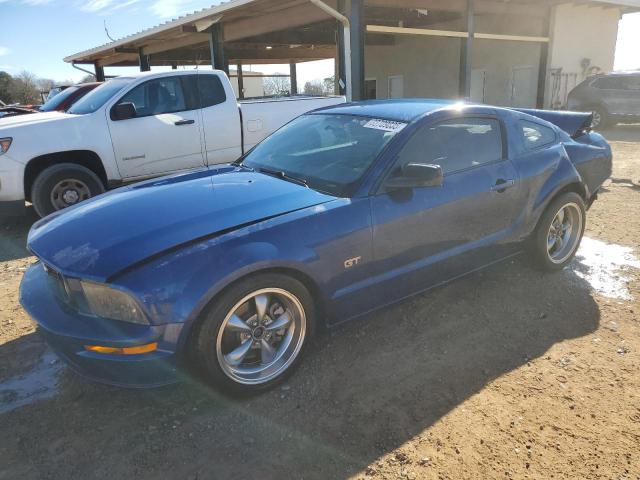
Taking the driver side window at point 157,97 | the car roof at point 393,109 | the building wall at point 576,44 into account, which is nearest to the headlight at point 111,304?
the car roof at point 393,109

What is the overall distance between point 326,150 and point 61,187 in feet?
13.3

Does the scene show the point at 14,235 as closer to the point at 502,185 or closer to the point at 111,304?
the point at 111,304

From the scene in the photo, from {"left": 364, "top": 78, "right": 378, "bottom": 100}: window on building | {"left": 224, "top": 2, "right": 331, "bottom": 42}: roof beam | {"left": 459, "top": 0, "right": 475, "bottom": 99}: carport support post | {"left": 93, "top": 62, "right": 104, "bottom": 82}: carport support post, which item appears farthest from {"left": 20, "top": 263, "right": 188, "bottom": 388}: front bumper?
{"left": 93, "top": 62, "right": 104, "bottom": 82}: carport support post

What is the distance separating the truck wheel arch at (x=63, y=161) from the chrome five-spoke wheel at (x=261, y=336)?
14.6ft

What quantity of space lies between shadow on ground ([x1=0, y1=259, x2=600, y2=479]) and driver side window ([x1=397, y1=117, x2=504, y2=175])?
3.79ft

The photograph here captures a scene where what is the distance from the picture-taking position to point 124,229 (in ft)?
8.75

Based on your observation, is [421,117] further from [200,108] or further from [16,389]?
[200,108]

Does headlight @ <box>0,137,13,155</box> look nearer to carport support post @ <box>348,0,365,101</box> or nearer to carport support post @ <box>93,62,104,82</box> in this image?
carport support post @ <box>348,0,365,101</box>

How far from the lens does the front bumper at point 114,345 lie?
2324mm

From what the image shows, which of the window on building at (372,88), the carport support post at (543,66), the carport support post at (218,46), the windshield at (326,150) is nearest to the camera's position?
the windshield at (326,150)

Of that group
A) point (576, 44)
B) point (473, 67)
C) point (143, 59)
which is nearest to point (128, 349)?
point (473, 67)

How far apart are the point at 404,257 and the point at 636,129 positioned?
16.5 m

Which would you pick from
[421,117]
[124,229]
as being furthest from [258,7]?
[124,229]

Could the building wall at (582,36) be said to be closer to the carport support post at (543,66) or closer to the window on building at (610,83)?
the carport support post at (543,66)
